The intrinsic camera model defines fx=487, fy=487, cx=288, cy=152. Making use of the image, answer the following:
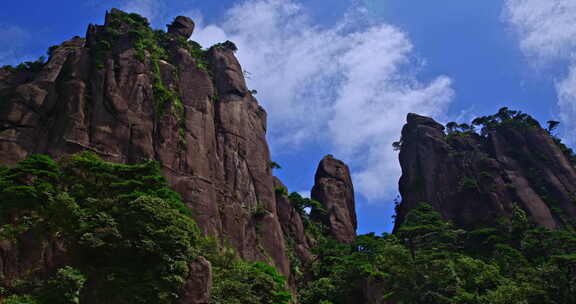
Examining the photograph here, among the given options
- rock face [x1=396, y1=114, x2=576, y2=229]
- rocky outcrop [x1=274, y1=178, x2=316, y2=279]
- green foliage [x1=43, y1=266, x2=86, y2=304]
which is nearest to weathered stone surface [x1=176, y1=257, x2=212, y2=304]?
green foliage [x1=43, y1=266, x2=86, y2=304]

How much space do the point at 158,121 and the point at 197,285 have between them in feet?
69.9

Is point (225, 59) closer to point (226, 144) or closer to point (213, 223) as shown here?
point (226, 144)

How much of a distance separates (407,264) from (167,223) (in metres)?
22.1

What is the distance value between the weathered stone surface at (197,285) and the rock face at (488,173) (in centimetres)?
4242

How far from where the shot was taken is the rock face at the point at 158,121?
39.9 m

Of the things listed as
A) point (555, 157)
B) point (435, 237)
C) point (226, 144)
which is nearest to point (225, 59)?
point (226, 144)

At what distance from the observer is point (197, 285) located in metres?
26.4

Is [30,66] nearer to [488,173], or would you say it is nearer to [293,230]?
[293,230]

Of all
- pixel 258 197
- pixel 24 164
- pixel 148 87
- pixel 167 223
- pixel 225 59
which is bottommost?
pixel 167 223

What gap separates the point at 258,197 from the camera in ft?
159

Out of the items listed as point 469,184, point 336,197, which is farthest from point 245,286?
point 469,184

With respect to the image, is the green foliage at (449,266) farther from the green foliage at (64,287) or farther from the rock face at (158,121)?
the green foliage at (64,287)

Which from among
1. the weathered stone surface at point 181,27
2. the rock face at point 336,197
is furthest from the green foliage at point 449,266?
the weathered stone surface at point 181,27

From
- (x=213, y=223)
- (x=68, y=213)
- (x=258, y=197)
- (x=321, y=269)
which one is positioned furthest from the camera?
(x=321, y=269)
